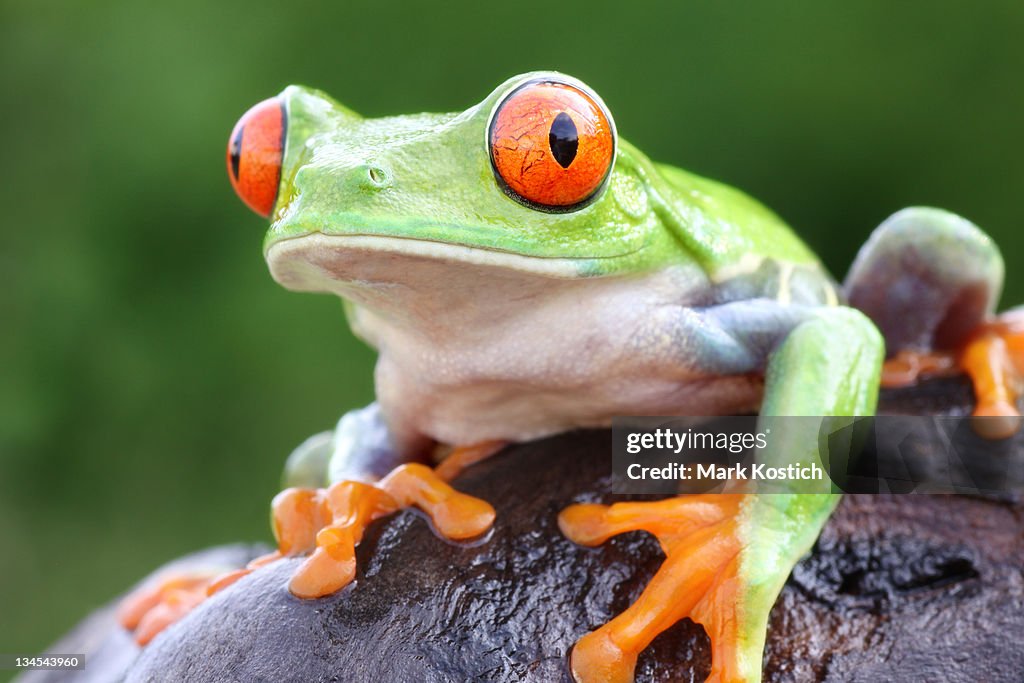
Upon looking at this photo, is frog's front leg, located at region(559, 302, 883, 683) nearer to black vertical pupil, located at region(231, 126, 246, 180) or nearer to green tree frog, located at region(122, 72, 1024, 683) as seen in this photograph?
green tree frog, located at region(122, 72, 1024, 683)

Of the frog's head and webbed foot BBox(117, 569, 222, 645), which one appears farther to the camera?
webbed foot BBox(117, 569, 222, 645)

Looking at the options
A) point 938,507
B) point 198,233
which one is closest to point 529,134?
point 938,507

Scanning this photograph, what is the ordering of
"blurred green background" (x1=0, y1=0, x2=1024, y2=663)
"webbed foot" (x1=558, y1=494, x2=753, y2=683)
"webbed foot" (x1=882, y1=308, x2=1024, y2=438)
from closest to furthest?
"webbed foot" (x1=558, y1=494, x2=753, y2=683) → "webbed foot" (x1=882, y1=308, x2=1024, y2=438) → "blurred green background" (x1=0, y1=0, x2=1024, y2=663)

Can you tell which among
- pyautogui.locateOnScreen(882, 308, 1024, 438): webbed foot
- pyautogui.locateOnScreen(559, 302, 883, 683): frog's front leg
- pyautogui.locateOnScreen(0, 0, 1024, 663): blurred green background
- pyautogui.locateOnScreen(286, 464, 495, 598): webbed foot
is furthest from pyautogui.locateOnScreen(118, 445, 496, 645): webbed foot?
pyautogui.locateOnScreen(0, 0, 1024, 663): blurred green background

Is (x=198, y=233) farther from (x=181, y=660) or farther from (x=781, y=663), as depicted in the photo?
(x=781, y=663)

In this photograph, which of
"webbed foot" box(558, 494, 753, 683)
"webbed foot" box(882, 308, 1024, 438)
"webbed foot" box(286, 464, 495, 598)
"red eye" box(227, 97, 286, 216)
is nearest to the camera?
"webbed foot" box(558, 494, 753, 683)

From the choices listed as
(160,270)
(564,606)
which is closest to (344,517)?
(564,606)

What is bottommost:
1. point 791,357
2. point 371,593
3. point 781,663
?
point 781,663

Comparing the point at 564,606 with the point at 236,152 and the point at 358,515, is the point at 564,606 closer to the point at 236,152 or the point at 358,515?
the point at 358,515
